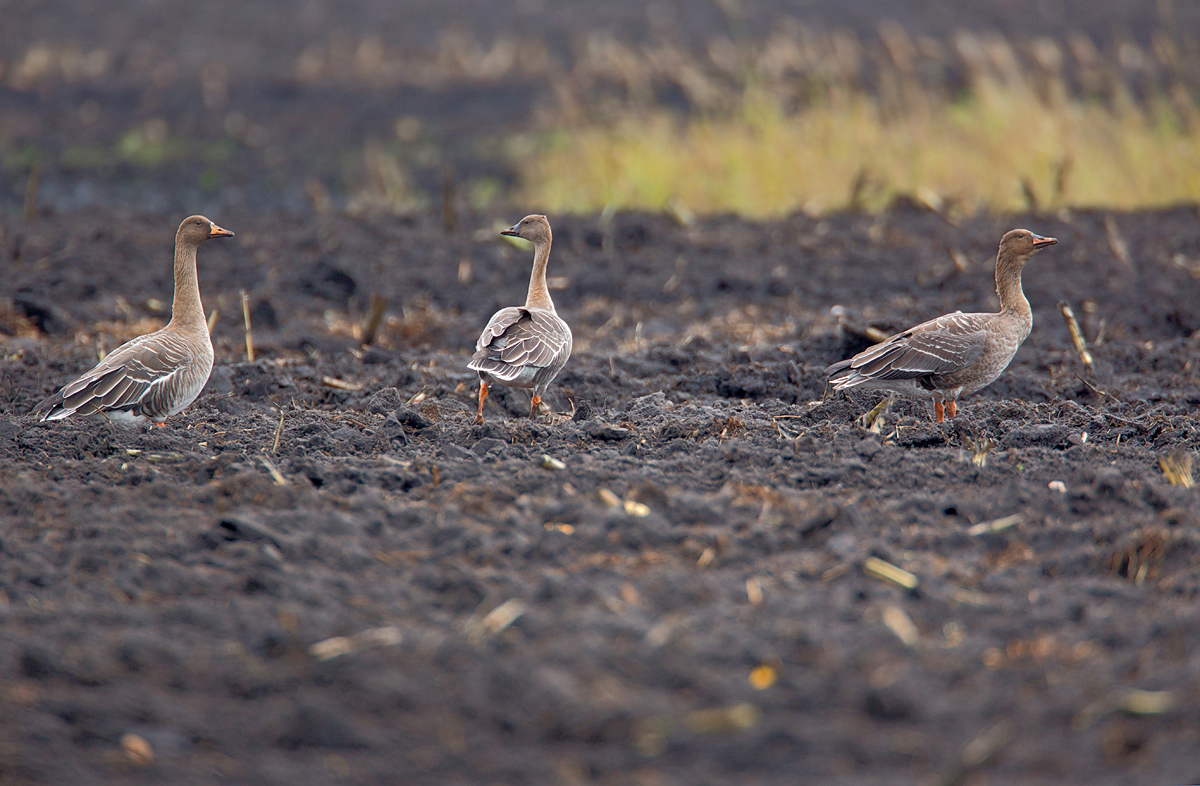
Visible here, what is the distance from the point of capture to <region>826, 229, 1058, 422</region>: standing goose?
674 cm

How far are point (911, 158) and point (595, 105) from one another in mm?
6752

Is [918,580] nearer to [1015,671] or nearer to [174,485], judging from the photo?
[1015,671]

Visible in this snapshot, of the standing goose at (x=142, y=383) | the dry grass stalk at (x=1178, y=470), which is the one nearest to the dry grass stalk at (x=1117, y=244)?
the dry grass stalk at (x=1178, y=470)

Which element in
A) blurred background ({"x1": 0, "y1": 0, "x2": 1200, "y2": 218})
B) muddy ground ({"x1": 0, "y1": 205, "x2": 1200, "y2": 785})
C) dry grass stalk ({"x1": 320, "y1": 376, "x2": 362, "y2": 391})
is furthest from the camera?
blurred background ({"x1": 0, "y1": 0, "x2": 1200, "y2": 218})

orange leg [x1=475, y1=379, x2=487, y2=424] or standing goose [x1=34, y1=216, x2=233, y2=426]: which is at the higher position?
standing goose [x1=34, y1=216, x2=233, y2=426]

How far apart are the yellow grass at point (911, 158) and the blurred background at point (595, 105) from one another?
4 cm

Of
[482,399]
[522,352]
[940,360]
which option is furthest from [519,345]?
[940,360]

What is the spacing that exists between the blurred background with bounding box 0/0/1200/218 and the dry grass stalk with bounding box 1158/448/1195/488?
7.09 meters

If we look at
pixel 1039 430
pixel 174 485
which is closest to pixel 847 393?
pixel 1039 430

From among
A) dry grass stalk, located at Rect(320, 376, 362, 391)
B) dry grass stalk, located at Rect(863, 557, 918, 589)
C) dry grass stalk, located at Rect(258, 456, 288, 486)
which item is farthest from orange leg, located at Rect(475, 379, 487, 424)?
dry grass stalk, located at Rect(863, 557, 918, 589)

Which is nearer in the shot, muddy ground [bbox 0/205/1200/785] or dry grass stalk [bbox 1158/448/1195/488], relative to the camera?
muddy ground [bbox 0/205/1200/785]

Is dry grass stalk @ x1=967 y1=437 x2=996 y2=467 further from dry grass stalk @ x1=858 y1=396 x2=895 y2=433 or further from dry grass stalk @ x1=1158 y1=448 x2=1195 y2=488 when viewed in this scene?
→ dry grass stalk @ x1=1158 y1=448 x2=1195 y2=488

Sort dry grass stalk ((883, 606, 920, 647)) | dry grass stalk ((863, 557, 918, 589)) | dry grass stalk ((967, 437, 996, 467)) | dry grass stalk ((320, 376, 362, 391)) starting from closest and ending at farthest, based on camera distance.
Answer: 1. dry grass stalk ((883, 606, 920, 647))
2. dry grass stalk ((863, 557, 918, 589))
3. dry grass stalk ((967, 437, 996, 467))
4. dry grass stalk ((320, 376, 362, 391))

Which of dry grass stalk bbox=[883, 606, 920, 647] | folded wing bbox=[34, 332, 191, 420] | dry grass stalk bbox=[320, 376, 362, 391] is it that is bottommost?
dry grass stalk bbox=[320, 376, 362, 391]
